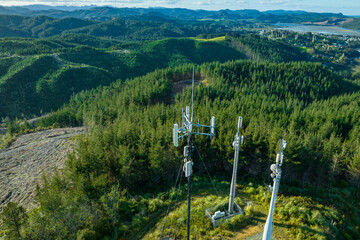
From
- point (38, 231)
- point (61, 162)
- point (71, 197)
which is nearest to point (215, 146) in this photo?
point (71, 197)

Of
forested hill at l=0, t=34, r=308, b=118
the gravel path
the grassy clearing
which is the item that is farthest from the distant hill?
the grassy clearing

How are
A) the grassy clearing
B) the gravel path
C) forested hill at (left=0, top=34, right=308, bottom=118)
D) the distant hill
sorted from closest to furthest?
1. the grassy clearing
2. the gravel path
3. forested hill at (left=0, top=34, right=308, bottom=118)
4. the distant hill

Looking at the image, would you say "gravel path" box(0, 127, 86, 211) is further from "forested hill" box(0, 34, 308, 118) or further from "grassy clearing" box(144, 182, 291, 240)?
"forested hill" box(0, 34, 308, 118)

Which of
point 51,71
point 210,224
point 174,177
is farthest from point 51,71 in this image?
point 210,224

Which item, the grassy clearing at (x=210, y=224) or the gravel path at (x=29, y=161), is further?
the gravel path at (x=29, y=161)

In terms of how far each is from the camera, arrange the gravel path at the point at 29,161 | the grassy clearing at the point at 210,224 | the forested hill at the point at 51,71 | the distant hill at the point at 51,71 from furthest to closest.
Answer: the distant hill at the point at 51,71 < the forested hill at the point at 51,71 < the gravel path at the point at 29,161 < the grassy clearing at the point at 210,224

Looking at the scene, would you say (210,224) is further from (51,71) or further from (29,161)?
(51,71)

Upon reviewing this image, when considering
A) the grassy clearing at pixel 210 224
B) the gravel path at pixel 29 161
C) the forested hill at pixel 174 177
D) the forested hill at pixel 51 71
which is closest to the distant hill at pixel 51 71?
the forested hill at pixel 51 71

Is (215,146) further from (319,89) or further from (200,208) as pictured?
(319,89)

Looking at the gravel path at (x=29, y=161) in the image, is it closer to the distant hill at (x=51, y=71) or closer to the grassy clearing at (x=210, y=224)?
the grassy clearing at (x=210, y=224)
